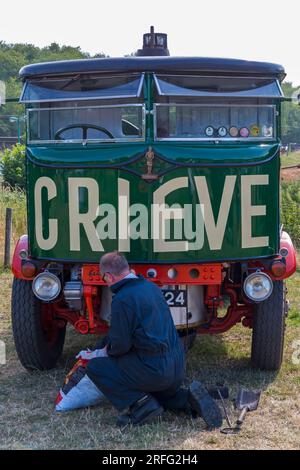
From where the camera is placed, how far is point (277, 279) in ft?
18.3

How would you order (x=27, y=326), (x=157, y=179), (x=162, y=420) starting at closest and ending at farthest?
(x=162, y=420) < (x=157, y=179) < (x=27, y=326)

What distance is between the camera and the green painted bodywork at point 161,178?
5.25 m

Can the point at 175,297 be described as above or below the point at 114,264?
below

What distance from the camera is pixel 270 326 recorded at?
5.65m

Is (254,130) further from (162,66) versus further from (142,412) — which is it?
(142,412)

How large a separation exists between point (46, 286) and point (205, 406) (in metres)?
1.60

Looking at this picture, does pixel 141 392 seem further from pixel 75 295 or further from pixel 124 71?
pixel 124 71

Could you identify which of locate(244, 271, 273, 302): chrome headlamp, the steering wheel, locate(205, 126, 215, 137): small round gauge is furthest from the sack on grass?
locate(205, 126, 215, 137): small round gauge

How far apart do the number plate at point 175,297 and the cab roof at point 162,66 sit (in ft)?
5.44

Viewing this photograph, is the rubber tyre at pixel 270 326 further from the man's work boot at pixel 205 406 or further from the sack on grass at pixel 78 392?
the sack on grass at pixel 78 392

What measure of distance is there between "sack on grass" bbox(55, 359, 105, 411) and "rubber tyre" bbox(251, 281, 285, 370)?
1.39 m

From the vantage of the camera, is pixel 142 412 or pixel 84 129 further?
pixel 84 129

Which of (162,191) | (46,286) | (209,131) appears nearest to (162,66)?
(209,131)

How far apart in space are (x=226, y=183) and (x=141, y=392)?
1.66m
